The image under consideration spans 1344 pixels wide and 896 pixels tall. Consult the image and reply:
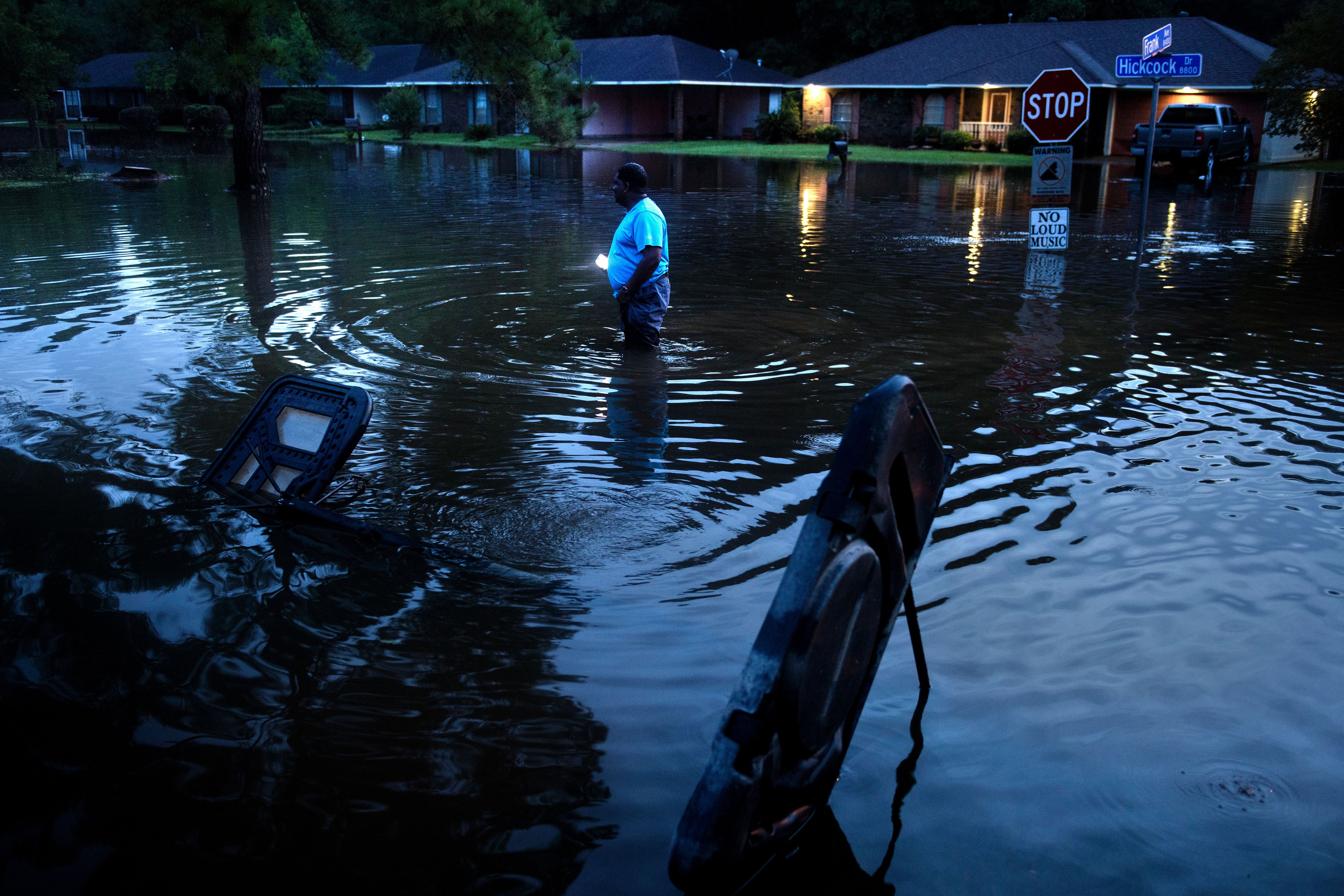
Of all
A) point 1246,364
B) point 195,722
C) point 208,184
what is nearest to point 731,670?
point 195,722

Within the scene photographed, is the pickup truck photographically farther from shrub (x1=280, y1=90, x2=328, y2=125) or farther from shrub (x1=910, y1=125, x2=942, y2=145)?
shrub (x1=280, y1=90, x2=328, y2=125)

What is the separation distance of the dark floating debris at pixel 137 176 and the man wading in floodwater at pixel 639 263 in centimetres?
2254

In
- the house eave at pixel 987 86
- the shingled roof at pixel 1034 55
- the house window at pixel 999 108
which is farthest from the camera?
the house window at pixel 999 108

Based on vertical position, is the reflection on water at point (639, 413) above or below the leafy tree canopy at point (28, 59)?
below

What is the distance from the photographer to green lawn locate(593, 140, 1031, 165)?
135ft

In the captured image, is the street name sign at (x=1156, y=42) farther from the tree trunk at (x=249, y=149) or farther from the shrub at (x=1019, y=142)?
the shrub at (x=1019, y=142)

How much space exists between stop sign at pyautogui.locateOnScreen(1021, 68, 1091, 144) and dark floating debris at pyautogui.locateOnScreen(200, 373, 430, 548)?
382 inches

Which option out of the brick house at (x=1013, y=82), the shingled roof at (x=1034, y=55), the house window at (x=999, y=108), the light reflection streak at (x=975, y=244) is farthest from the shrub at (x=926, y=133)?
the light reflection streak at (x=975, y=244)

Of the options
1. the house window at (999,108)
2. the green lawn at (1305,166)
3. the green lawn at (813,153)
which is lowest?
the green lawn at (1305,166)

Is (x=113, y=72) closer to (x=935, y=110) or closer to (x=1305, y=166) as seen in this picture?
(x=935, y=110)

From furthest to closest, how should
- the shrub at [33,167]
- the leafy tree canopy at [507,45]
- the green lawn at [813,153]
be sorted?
the green lawn at [813,153], the shrub at [33,167], the leafy tree canopy at [507,45]

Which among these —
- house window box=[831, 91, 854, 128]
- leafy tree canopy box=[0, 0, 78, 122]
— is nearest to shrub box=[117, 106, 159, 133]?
leafy tree canopy box=[0, 0, 78, 122]

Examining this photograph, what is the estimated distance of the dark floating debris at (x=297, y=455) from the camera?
5836 mm

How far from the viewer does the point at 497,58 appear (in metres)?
14.2
